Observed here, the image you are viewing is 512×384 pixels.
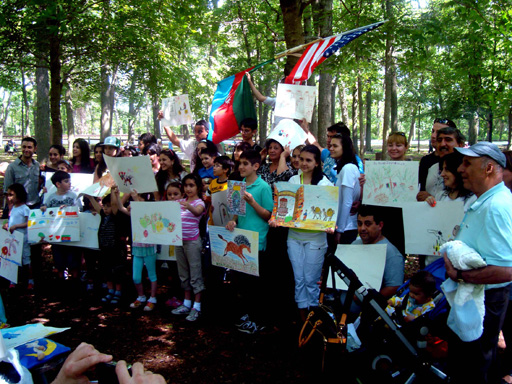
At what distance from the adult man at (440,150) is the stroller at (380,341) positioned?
1.18 m

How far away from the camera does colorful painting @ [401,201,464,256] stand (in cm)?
384

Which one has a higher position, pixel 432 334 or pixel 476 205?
pixel 476 205

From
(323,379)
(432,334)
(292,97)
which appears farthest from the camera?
(292,97)

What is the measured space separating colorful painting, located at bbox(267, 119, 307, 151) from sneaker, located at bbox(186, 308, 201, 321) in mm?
2397

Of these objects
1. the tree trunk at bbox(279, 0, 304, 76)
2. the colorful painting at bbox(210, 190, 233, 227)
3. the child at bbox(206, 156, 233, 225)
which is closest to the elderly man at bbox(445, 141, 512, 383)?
the colorful painting at bbox(210, 190, 233, 227)

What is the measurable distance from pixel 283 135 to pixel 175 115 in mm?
2707

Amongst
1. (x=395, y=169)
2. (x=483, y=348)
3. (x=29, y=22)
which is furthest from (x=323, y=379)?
(x=29, y=22)

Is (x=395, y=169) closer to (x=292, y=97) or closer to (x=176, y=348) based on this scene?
(x=292, y=97)

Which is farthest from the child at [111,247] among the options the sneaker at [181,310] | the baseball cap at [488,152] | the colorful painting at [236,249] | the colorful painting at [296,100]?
the baseball cap at [488,152]

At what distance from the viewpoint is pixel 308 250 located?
14.4 feet

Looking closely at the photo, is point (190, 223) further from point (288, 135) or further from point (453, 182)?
point (453, 182)

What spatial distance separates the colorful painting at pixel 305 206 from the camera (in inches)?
166

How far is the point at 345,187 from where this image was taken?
4594 mm

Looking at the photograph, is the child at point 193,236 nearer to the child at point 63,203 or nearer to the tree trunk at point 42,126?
the child at point 63,203
